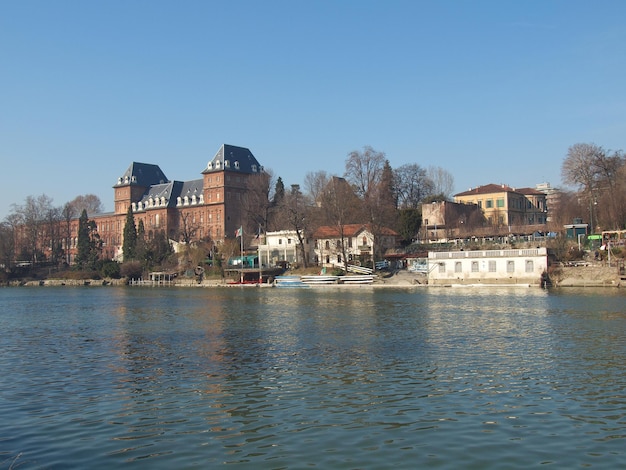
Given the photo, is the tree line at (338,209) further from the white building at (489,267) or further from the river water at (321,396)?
the river water at (321,396)

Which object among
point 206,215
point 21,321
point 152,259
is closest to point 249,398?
point 21,321

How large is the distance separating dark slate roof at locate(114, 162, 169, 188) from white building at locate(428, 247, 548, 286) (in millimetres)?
85223

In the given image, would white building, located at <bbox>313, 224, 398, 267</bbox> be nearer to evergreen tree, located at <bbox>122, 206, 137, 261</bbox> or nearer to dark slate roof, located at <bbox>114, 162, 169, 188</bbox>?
evergreen tree, located at <bbox>122, 206, 137, 261</bbox>

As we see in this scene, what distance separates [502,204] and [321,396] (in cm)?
8473

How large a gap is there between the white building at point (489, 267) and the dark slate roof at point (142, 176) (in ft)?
280

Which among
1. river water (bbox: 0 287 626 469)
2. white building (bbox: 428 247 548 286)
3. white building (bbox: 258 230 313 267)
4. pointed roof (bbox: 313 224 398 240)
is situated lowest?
river water (bbox: 0 287 626 469)

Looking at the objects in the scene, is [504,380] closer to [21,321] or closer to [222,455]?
[222,455]

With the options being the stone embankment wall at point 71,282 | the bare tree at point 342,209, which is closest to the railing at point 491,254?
the bare tree at point 342,209

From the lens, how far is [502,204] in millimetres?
93188

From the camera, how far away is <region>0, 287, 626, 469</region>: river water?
10039 millimetres

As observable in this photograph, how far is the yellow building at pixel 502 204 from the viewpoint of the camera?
305 ft

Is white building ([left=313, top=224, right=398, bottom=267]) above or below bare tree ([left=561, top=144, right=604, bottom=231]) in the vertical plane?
below

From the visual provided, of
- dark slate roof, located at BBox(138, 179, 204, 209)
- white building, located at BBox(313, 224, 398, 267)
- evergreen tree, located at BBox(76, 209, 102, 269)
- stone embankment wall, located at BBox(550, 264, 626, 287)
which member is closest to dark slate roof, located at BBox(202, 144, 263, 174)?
dark slate roof, located at BBox(138, 179, 204, 209)

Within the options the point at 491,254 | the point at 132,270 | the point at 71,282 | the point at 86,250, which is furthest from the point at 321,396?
the point at 86,250
